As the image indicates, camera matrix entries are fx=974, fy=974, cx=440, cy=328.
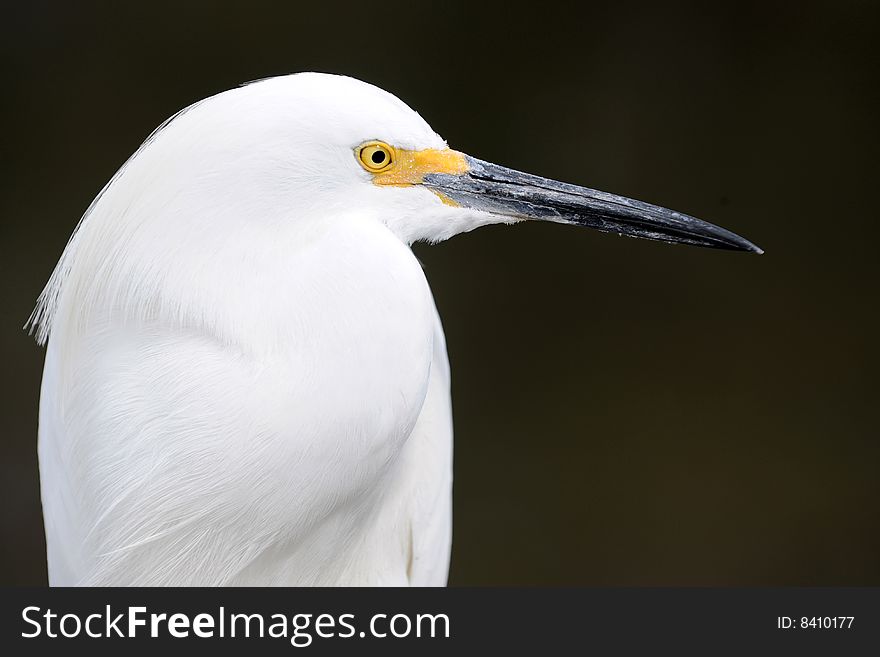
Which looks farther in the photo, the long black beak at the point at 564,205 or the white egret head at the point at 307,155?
the long black beak at the point at 564,205

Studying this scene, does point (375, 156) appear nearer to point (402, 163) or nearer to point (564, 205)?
point (402, 163)

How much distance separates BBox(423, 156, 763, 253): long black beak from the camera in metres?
0.93

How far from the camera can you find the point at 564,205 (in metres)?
0.99

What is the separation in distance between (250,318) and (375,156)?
0.18 metres

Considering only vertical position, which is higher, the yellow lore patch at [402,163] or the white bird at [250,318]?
the yellow lore patch at [402,163]

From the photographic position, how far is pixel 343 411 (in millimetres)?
821

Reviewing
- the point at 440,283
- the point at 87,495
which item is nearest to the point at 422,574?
the point at 87,495

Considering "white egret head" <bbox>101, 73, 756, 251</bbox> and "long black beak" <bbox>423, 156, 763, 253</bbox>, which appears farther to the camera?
"long black beak" <bbox>423, 156, 763, 253</bbox>

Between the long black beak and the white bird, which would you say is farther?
the long black beak

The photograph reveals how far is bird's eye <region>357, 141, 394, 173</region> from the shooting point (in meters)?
0.86

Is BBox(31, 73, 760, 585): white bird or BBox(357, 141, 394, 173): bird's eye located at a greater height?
BBox(357, 141, 394, 173): bird's eye

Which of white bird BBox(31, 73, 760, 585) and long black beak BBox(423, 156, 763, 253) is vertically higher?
long black beak BBox(423, 156, 763, 253)

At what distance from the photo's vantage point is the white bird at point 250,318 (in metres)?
0.82

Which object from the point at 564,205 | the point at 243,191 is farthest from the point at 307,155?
the point at 564,205
